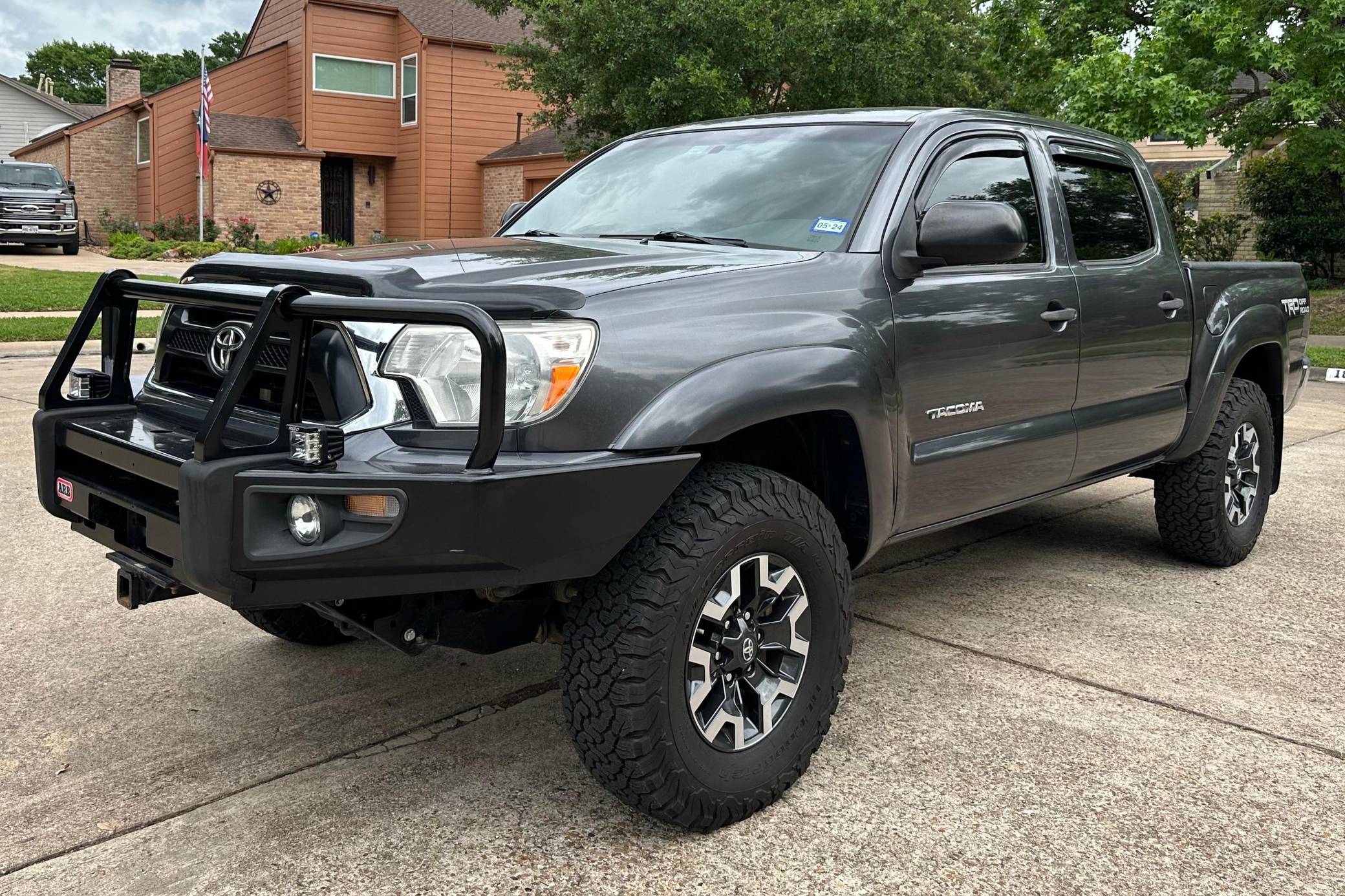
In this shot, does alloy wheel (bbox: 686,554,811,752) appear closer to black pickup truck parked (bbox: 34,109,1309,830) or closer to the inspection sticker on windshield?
black pickup truck parked (bbox: 34,109,1309,830)

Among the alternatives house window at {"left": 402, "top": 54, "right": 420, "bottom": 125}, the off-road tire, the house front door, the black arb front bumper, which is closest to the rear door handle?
the black arb front bumper

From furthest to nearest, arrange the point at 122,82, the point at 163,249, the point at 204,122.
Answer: the point at 122,82 → the point at 204,122 → the point at 163,249

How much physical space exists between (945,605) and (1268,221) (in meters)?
23.3

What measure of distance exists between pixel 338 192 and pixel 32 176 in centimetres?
710

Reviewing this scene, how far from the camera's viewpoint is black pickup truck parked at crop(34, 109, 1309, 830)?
2574mm

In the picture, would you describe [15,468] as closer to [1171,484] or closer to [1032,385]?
[1032,385]

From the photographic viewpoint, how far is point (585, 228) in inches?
167

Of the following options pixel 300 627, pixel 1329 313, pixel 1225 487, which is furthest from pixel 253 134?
pixel 1225 487

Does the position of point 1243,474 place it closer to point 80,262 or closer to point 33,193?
point 80,262

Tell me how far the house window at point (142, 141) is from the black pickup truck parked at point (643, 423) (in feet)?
100

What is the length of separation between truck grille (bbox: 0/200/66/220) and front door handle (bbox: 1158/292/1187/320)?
26.4 m

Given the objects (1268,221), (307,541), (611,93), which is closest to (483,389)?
(307,541)

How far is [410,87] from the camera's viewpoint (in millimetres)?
30297

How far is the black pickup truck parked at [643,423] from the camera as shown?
8.45 ft
